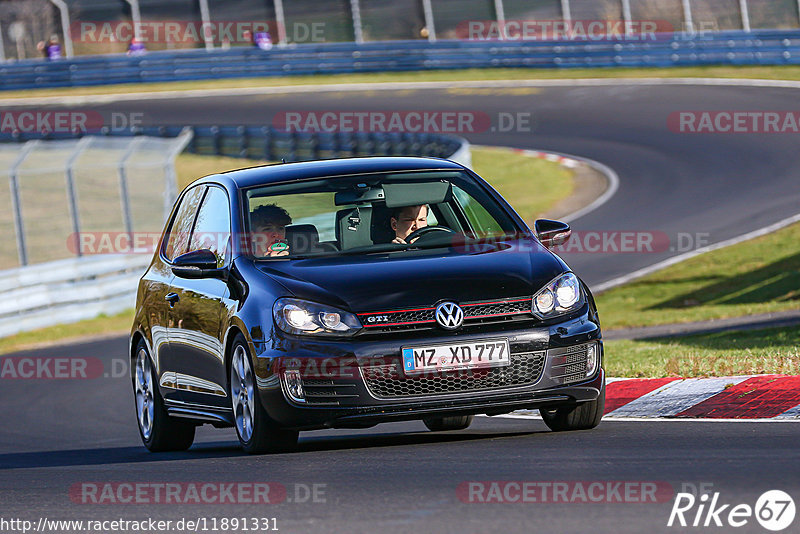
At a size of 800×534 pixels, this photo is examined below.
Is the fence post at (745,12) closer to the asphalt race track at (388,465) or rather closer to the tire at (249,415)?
the asphalt race track at (388,465)

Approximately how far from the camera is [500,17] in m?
43.7

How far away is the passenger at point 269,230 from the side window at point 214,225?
0.60 feet

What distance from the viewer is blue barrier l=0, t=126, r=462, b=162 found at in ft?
105

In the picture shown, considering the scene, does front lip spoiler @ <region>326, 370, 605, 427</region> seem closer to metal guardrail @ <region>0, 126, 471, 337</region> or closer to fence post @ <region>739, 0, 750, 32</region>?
metal guardrail @ <region>0, 126, 471, 337</region>

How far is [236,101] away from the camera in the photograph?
46719 mm

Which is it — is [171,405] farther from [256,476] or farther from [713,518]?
[713,518]

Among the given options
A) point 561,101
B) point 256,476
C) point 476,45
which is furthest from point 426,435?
point 476,45

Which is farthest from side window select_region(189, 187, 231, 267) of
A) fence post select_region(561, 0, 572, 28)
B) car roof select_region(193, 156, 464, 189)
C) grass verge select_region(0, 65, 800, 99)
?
fence post select_region(561, 0, 572, 28)

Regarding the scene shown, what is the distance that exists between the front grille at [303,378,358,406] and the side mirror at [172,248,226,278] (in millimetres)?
1134

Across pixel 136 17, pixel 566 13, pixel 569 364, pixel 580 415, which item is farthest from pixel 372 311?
pixel 136 17

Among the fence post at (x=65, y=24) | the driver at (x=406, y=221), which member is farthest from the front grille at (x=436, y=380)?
the fence post at (x=65, y=24)

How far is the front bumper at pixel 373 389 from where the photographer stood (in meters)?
7.35

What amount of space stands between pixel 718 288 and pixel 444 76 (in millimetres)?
27061

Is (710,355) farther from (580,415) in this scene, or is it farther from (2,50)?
(2,50)
